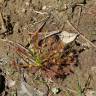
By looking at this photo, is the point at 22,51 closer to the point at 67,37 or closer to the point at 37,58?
the point at 37,58

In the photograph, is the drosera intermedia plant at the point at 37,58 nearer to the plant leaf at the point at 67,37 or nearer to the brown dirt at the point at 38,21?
the brown dirt at the point at 38,21

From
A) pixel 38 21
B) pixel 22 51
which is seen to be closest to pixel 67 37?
pixel 38 21

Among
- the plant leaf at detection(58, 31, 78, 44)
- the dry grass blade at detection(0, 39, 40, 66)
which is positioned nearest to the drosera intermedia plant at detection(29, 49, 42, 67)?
the dry grass blade at detection(0, 39, 40, 66)

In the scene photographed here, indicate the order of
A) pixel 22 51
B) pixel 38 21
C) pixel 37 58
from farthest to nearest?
1. pixel 38 21
2. pixel 22 51
3. pixel 37 58

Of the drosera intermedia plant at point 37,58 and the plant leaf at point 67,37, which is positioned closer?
the drosera intermedia plant at point 37,58

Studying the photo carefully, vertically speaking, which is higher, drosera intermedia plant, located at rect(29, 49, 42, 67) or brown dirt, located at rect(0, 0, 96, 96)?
brown dirt, located at rect(0, 0, 96, 96)

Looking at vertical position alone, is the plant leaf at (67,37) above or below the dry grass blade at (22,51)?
above

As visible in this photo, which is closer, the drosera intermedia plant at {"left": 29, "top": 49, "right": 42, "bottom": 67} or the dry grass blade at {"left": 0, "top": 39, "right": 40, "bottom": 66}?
the drosera intermedia plant at {"left": 29, "top": 49, "right": 42, "bottom": 67}

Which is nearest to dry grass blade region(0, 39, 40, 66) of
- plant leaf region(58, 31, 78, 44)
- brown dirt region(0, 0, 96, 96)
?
brown dirt region(0, 0, 96, 96)

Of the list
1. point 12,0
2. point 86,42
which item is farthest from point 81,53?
point 12,0

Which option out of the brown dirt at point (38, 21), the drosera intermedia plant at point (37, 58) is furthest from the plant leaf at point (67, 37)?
the drosera intermedia plant at point (37, 58)

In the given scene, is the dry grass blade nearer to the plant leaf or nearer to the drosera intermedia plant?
the drosera intermedia plant

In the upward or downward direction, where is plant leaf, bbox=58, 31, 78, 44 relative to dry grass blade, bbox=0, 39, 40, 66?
upward
